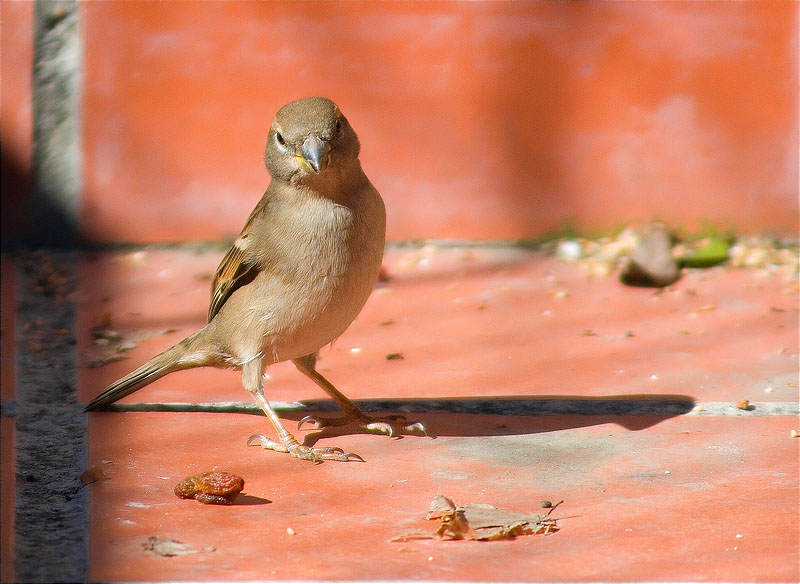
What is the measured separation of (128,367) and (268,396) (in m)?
0.61

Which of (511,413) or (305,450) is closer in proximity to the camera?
(305,450)

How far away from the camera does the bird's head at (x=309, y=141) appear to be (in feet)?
11.4

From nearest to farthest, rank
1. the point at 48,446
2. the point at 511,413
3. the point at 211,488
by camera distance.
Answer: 1. the point at 211,488
2. the point at 48,446
3. the point at 511,413

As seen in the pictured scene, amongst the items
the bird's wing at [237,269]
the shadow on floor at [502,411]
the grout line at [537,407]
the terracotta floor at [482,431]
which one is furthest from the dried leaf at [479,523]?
→ the bird's wing at [237,269]

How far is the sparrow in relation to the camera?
3443mm

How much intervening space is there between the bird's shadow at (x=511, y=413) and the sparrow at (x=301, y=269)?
3.9 inches

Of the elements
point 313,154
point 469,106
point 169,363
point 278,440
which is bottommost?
point 278,440

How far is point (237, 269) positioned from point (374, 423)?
0.71 meters

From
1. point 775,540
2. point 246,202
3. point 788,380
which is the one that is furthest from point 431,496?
point 246,202

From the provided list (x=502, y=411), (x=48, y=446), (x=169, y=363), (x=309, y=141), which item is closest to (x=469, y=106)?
(x=309, y=141)

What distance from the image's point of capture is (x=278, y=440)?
348cm

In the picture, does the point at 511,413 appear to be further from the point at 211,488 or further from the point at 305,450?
the point at 211,488

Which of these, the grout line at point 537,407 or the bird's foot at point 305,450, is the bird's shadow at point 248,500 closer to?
the bird's foot at point 305,450

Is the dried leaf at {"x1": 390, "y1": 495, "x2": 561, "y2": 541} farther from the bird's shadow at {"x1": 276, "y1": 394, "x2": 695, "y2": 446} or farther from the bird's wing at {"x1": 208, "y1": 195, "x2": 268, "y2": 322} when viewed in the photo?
the bird's wing at {"x1": 208, "y1": 195, "x2": 268, "y2": 322}
